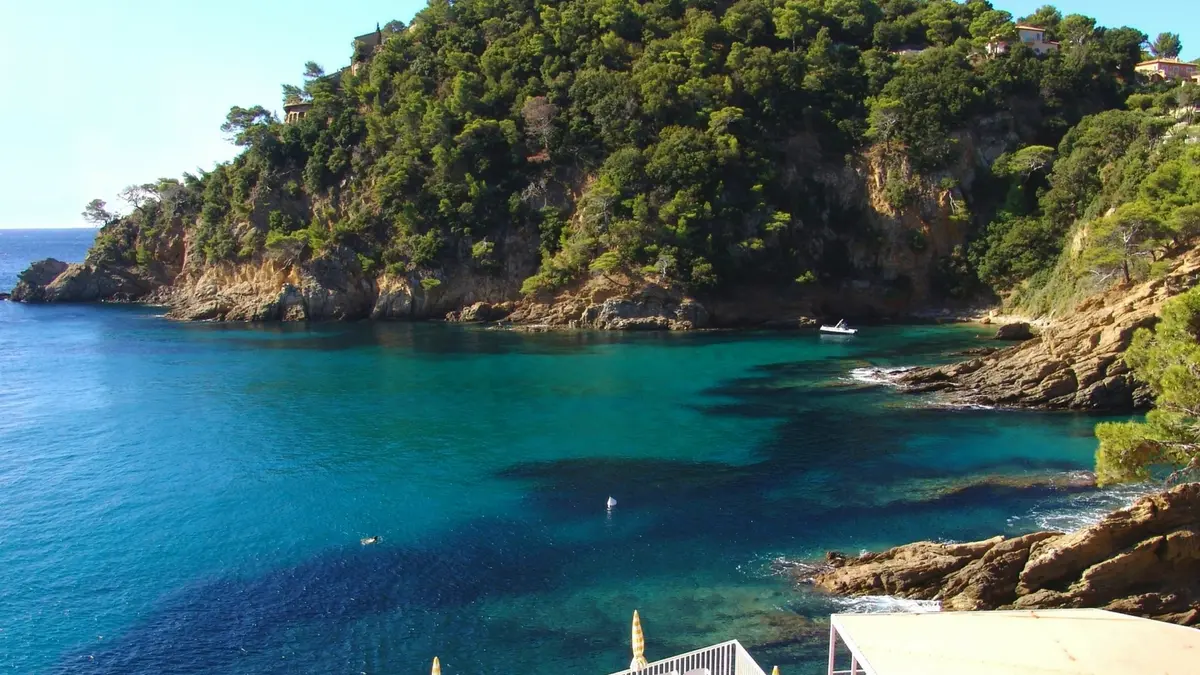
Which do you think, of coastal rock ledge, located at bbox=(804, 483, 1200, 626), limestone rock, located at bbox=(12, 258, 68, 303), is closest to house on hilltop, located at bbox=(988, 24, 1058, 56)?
coastal rock ledge, located at bbox=(804, 483, 1200, 626)

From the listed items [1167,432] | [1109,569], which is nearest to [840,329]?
[1167,432]

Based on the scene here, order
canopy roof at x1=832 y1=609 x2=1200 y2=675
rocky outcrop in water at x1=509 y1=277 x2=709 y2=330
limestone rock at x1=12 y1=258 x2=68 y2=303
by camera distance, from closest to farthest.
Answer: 1. canopy roof at x1=832 y1=609 x2=1200 y2=675
2. rocky outcrop in water at x1=509 y1=277 x2=709 y2=330
3. limestone rock at x1=12 y1=258 x2=68 y2=303

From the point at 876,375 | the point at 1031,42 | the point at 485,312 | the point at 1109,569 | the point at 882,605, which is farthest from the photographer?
the point at 1031,42

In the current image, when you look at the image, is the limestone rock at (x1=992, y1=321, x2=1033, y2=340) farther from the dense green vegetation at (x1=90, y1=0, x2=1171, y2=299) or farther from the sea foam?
the sea foam

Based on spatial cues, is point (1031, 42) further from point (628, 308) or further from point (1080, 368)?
point (1080, 368)

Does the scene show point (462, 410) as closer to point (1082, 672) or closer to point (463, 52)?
point (1082, 672)

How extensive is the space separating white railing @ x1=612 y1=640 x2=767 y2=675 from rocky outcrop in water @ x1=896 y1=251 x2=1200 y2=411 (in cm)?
3405

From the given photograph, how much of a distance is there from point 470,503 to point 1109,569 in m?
20.4

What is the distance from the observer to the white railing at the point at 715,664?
14586mm

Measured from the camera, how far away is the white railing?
14.6 metres

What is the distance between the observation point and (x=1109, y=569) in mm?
20453

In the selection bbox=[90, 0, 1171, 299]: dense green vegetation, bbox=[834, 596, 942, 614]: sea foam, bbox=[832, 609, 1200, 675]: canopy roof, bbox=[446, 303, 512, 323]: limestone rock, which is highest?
bbox=[90, 0, 1171, 299]: dense green vegetation

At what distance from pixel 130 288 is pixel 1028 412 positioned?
4009 inches

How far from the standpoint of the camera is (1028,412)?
43.3m
